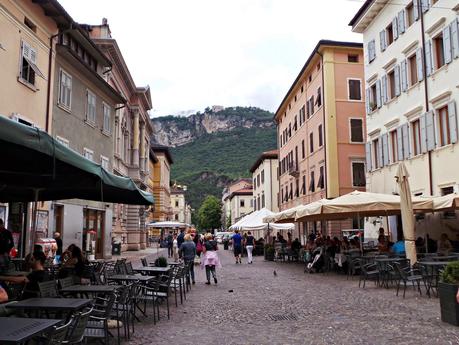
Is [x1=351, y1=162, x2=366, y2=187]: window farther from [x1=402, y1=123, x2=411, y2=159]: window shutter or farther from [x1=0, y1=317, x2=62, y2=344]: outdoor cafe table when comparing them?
[x1=0, y1=317, x2=62, y2=344]: outdoor cafe table

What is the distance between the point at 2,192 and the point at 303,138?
1250 inches

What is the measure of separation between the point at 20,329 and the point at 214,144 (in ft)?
521

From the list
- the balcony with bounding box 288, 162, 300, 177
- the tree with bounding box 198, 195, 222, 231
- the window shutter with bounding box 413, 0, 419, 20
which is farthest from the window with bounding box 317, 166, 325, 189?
the tree with bounding box 198, 195, 222, 231

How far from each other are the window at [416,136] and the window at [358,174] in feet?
34.6

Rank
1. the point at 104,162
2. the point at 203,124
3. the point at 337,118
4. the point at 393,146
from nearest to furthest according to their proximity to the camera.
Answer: the point at 393,146 < the point at 104,162 < the point at 337,118 < the point at 203,124

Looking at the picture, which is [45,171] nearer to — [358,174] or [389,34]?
[389,34]

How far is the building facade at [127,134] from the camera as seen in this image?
31.3m

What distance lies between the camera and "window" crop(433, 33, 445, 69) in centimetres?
2016

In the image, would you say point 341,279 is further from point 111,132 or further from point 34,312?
point 111,132

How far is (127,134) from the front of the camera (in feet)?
121

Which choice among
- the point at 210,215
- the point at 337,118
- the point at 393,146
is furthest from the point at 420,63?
the point at 210,215

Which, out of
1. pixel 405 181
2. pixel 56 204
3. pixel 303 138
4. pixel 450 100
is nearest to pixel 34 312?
pixel 405 181

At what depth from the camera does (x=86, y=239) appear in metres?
24.1

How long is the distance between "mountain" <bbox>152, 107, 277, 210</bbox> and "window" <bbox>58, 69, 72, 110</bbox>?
116m
